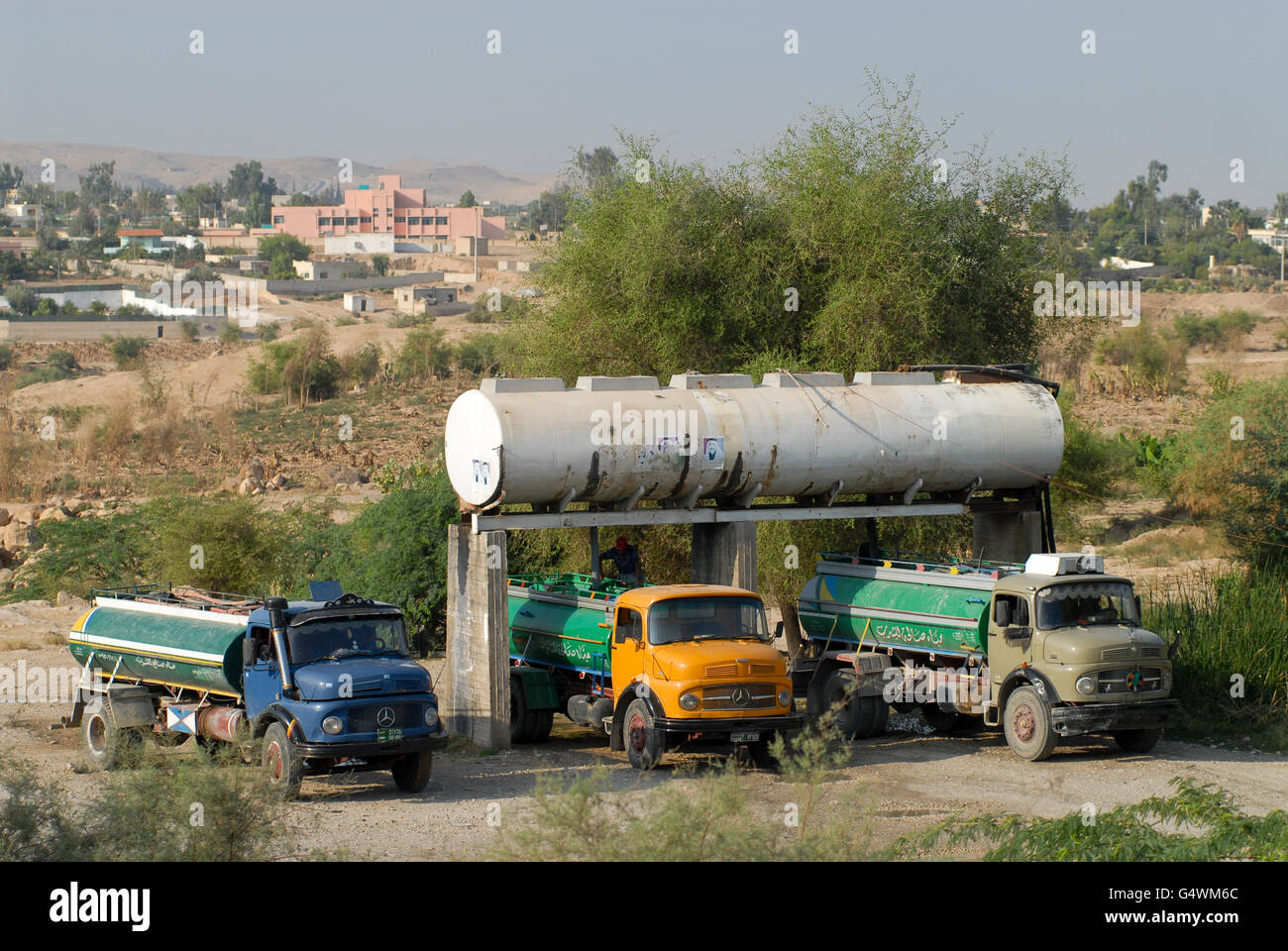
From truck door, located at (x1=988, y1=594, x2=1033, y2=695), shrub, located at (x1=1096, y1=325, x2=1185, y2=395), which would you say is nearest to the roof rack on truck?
truck door, located at (x1=988, y1=594, x2=1033, y2=695)

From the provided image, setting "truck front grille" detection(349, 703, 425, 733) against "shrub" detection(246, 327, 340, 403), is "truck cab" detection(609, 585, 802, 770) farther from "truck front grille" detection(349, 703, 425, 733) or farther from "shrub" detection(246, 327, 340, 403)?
"shrub" detection(246, 327, 340, 403)

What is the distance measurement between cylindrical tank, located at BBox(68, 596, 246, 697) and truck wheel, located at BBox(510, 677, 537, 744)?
4.10 metres

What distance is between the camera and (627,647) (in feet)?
59.5

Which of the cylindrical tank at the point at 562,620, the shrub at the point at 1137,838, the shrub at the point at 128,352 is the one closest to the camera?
the shrub at the point at 1137,838

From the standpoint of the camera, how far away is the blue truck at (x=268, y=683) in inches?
625

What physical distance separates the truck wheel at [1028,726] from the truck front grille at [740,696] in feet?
10.9

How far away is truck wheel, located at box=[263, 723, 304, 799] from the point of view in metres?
15.8

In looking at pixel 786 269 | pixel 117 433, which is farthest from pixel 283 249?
pixel 786 269

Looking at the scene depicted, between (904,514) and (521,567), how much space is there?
8282 mm

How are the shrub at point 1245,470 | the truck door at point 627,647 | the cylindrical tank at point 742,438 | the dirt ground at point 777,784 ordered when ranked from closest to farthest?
the dirt ground at point 777,784 → the truck door at point 627,647 → the cylindrical tank at point 742,438 → the shrub at point 1245,470

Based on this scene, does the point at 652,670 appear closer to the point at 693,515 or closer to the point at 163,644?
the point at 693,515

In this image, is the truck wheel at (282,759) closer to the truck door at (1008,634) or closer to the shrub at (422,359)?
the truck door at (1008,634)

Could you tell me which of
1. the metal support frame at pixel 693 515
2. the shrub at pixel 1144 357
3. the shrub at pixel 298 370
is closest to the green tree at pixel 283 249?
the shrub at pixel 298 370
